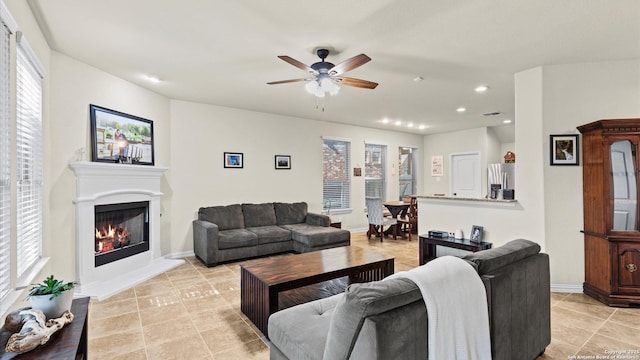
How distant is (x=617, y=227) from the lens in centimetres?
317

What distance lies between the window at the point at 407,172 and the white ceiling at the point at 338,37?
13.8 ft

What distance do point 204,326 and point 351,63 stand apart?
8.89 ft

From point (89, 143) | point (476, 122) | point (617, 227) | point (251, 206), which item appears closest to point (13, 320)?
point (89, 143)

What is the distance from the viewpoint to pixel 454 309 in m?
1.54

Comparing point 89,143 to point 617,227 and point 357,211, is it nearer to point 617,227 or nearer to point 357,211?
point 357,211

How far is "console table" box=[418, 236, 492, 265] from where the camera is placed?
389 centimetres

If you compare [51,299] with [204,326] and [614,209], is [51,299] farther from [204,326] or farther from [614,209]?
[614,209]

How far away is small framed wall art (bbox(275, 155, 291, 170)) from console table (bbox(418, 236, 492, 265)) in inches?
120

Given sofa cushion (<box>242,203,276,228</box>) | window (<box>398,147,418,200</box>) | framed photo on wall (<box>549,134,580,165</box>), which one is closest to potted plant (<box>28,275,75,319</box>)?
sofa cushion (<box>242,203,276,228</box>)

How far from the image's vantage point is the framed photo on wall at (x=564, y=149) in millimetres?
3490

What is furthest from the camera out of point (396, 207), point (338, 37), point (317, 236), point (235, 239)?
point (396, 207)

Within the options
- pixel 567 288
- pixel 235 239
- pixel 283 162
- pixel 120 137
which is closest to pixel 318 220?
pixel 283 162

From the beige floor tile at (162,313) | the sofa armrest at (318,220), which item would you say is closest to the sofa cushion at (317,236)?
the sofa armrest at (318,220)

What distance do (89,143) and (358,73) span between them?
3389mm
